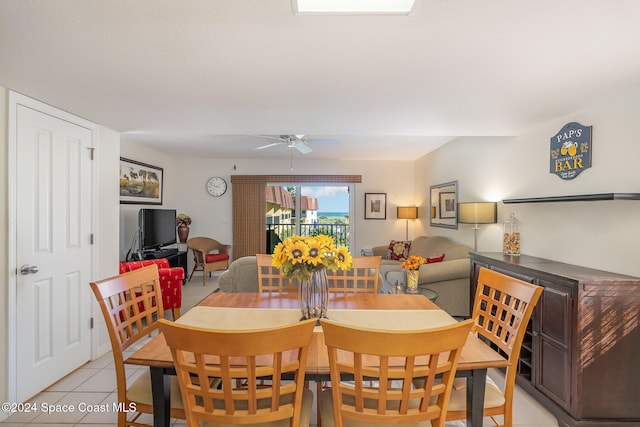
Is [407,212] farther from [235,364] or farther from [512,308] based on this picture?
[235,364]

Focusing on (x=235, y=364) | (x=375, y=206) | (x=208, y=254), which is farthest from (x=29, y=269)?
(x=375, y=206)

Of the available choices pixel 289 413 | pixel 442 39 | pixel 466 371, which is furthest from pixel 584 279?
pixel 289 413

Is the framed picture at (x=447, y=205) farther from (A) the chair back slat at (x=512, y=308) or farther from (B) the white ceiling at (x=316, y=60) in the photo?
(A) the chair back slat at (x=512, y=308)

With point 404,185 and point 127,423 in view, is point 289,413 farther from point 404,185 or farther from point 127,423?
point 404,185

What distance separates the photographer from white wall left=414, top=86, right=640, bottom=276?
2.08 metres

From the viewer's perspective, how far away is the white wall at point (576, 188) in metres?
2.08

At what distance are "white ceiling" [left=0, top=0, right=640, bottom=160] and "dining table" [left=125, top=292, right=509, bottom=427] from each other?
1359 millimetres

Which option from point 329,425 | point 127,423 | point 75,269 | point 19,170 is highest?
point 19,170

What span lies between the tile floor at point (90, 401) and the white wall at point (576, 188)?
1108 millimetres

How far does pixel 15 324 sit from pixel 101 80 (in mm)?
1736

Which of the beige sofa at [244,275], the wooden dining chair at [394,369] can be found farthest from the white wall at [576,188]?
the beige sofa at [244,275]

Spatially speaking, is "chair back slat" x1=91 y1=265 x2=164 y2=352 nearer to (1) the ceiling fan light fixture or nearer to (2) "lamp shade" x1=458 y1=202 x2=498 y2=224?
(1) the ceiling fan light fixture

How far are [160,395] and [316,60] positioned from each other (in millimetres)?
1697

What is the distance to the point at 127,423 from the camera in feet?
4.91
